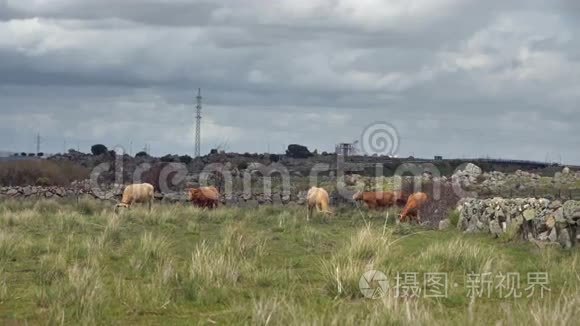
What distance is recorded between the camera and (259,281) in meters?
11.9

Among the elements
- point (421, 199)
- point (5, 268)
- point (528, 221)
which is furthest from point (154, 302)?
point (421, 199)

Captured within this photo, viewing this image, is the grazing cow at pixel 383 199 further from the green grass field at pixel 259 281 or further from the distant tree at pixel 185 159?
the distant tree at pixel 185 159

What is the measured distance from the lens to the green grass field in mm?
8852

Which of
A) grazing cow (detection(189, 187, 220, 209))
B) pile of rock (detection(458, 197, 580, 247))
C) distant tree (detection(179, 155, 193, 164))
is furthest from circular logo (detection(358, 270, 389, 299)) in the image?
distant tree (detection(179, 155, 193, 164))

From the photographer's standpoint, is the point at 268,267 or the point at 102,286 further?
the point at 268,267

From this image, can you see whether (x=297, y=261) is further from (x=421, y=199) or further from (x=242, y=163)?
(x=242, y=163)

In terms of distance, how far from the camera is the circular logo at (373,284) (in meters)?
10.4

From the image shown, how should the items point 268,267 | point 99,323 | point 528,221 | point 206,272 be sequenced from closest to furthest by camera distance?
1. point 99,323
2. point 206,272
3. point 268,267
4. point 528,221

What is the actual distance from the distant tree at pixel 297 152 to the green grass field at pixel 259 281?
216 ft

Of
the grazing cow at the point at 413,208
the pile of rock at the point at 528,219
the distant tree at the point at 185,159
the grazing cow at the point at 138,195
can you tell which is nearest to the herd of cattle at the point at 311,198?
the grazing cow at the point at 138,195

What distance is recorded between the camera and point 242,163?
66375 millimetres

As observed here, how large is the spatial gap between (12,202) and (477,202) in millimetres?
18236

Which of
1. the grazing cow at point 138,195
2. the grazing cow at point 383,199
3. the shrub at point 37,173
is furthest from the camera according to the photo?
the shrub at point 37,173

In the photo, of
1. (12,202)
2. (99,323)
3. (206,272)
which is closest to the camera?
(99,323)
